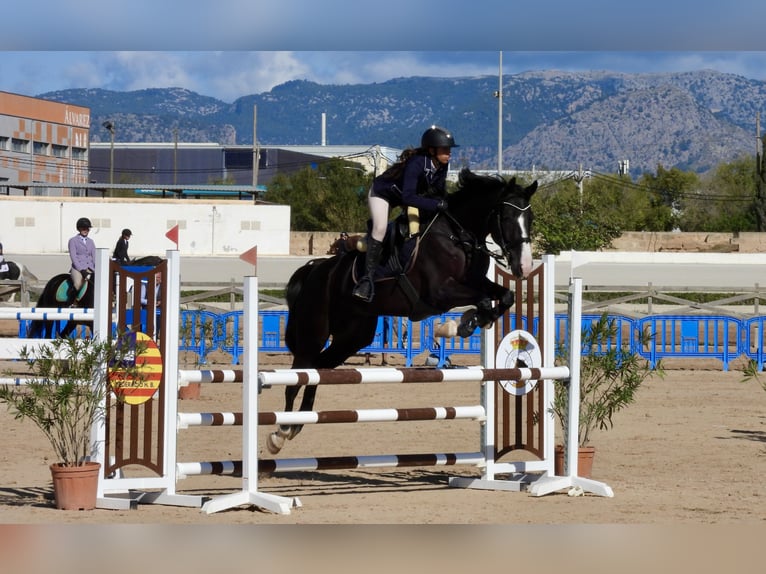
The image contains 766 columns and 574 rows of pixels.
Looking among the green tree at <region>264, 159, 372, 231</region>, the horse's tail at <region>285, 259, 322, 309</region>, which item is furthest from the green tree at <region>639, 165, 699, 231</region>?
the horse's tail at <region>285, 259, 322, 309</region>

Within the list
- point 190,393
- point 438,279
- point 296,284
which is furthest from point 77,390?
point 190,393

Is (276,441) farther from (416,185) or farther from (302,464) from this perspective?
(416,185)

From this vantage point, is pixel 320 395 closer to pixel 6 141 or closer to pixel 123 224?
pixel 123 224

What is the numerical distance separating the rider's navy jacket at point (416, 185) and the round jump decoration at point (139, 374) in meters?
1.82

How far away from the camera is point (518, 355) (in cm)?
657

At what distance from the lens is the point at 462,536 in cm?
460

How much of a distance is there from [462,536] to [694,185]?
71311mm

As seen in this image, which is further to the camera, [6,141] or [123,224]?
[6,141]

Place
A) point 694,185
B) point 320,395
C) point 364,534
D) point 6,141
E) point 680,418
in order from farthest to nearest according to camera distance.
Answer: point 694,185 → point 6,141 → point 320,395 → point 680,418 → point 364,534

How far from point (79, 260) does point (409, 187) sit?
6740mm

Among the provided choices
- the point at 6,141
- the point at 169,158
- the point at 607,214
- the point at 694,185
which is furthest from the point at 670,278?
the point at 169,158

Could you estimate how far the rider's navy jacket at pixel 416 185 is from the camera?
6.63 metres

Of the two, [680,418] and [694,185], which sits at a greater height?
[694,185]

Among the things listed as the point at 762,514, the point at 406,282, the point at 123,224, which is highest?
the point at 123,224
